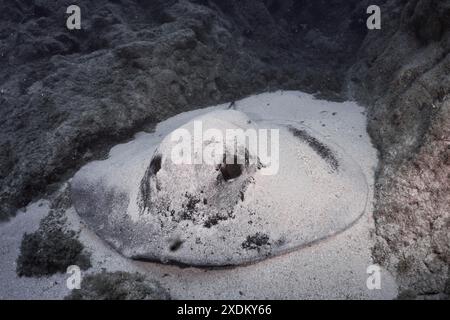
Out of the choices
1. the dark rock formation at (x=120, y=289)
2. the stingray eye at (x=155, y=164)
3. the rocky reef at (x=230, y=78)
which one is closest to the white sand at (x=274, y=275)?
the dark rock formation at (x=120, y=289)

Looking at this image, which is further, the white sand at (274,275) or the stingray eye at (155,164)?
the stingray eye at (155,164)

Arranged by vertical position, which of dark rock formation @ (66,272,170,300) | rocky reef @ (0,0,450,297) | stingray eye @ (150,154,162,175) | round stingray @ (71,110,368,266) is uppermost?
rocky reef @ (0,0,450,297)

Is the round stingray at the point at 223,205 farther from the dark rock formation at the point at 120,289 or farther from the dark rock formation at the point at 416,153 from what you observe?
the dark rock formation at the point at 416,153

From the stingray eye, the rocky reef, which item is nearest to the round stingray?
the stingray eye

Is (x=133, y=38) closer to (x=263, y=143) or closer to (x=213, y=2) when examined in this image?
(x=213, y=2)

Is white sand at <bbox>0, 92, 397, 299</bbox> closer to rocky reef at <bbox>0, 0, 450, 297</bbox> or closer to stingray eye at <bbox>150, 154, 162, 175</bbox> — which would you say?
rocky reef at <bbox>0, 0, 450, 297</bbox>

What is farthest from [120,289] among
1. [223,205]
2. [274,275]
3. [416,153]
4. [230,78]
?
[230,78]

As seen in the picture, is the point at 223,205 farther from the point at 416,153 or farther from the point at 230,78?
the point at 230,78

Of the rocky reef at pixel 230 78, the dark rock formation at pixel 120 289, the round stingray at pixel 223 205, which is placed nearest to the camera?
the dark rock formation at pixel 120 289
